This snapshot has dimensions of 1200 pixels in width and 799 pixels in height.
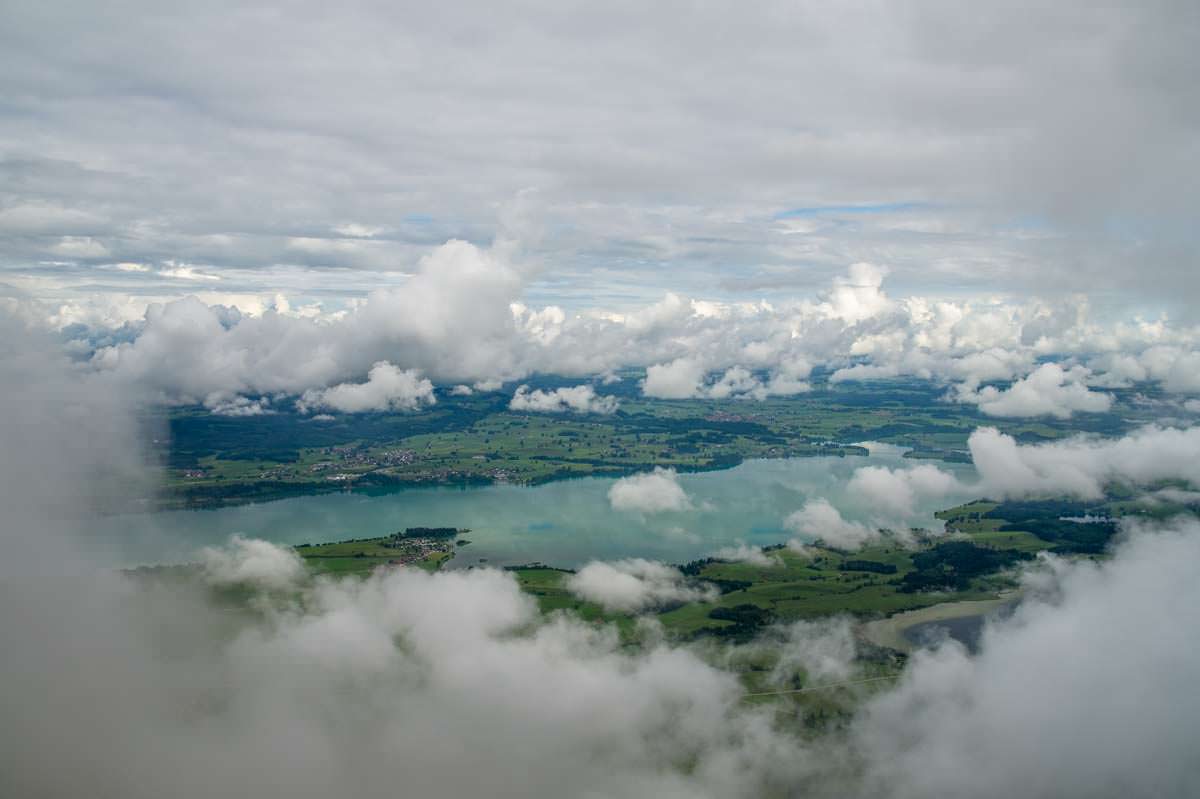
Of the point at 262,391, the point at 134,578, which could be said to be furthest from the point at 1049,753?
the point at 262,391

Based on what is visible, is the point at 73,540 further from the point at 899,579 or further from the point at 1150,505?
the point at 1150,505

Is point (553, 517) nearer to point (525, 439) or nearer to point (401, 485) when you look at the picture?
point (401, 485)

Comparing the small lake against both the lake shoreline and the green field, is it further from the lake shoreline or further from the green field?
the green field

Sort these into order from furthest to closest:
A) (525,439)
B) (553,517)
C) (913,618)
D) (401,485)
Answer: (525,439), (401,485), (553,517), (913,618)

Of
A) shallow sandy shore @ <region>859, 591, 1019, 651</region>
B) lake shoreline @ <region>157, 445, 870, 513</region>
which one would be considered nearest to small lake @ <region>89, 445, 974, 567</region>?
lake shoreline @ <region>157, 445, 870, 513</region>

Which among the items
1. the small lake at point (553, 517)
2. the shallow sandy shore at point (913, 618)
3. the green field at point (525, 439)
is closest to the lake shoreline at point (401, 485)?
the green field at point (525, 439)

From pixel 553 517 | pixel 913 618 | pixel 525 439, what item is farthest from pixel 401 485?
pixel 913 618
